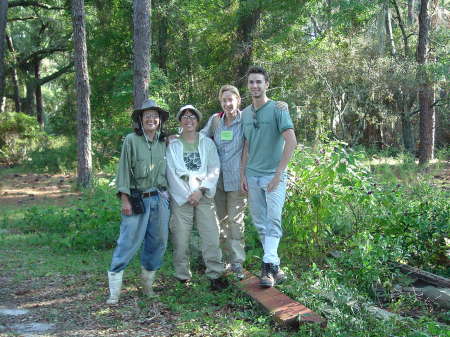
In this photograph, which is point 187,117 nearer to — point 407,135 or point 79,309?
point 79,309

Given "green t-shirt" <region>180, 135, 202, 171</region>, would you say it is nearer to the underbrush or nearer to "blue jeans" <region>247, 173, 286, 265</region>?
"blue jeans" <region>247, 173, 286, 265</region>

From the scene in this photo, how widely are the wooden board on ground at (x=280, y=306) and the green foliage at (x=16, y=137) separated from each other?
15.8 metres

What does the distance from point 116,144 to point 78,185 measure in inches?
164

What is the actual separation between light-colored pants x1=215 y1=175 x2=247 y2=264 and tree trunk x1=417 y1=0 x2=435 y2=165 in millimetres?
12134

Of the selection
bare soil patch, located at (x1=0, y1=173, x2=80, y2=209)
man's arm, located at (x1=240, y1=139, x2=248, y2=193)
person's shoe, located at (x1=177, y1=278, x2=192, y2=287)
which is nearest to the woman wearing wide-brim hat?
person's shoe, located at (x1=177, y1=278, x2=192, y2=287)

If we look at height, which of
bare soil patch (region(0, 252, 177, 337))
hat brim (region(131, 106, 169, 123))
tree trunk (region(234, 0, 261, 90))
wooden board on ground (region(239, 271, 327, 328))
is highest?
tree trunk (region(234, 0, 261, 90))

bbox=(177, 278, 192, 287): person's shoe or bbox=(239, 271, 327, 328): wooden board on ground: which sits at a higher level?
bbox=(239, 271, 327, 328): wooden board on ground

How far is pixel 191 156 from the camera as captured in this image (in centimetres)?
527

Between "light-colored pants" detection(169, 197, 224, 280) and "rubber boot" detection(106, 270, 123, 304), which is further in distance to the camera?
"light-colored pants" detection(169, 197, 224, 280)

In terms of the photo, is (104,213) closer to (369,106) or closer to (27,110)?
(369,106)

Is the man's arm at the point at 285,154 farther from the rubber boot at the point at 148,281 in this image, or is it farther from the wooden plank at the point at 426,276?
the wooden plank at the point at 426,276

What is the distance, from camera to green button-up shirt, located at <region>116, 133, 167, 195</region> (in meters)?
4.98

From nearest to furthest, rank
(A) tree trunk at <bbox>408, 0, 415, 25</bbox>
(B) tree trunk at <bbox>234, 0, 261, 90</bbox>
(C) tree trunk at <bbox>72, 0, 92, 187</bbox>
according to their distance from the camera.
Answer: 1. (C) tree trunk at <bbox>72, 0, 92, 187</bbox>
2. (B) tree trunk at <bbox>234, 0, 261, 90</bbox>
3. (A) tree trunk at <bbox>408, 0, 415, 25</bbox>

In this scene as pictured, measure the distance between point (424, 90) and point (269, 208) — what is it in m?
13.4
